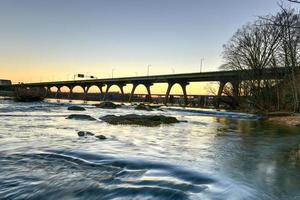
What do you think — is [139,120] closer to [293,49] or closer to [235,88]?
[293,49]

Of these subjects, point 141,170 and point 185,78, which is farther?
point 185,78

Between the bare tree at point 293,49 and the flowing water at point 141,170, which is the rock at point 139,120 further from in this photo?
the bare tree at point 293,49

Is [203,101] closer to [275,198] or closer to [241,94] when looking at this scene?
[241,94]

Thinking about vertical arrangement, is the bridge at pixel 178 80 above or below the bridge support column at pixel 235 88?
above

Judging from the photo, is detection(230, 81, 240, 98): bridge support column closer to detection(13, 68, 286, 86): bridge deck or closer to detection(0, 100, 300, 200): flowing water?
detection(13, 68, 286, 86): bridge deck

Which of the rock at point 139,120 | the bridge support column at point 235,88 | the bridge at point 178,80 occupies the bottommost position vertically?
the rock at point 139,120

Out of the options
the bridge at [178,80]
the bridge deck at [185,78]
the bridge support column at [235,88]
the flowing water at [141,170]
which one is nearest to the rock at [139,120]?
the flowing water at [141,170]

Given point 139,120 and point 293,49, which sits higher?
point 293,49

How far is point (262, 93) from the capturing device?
55844mm

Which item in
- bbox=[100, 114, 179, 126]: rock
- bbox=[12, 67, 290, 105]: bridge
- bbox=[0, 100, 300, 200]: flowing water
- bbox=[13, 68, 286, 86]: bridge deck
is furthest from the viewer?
bbox=[12, 67, 290, 105]: bridge

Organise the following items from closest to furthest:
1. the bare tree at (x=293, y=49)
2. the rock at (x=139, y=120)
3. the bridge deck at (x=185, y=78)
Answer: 1. the rock at (x=139, y=120)
2. the bare tree at (x=293, y=49)
3. the bridge deck at (x=185, y=78)

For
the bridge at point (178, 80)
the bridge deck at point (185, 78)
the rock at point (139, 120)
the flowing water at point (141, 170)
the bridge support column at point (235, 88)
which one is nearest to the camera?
the flowing water at point (141, 170)

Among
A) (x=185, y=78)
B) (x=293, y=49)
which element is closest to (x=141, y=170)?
(x=293, y=49)

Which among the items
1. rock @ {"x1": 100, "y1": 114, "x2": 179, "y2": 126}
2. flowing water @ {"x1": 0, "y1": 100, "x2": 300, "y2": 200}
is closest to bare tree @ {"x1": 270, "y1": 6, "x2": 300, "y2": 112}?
rock @ {"x1": 100, "y1": 114, "x2": 179, "y2": 126}
